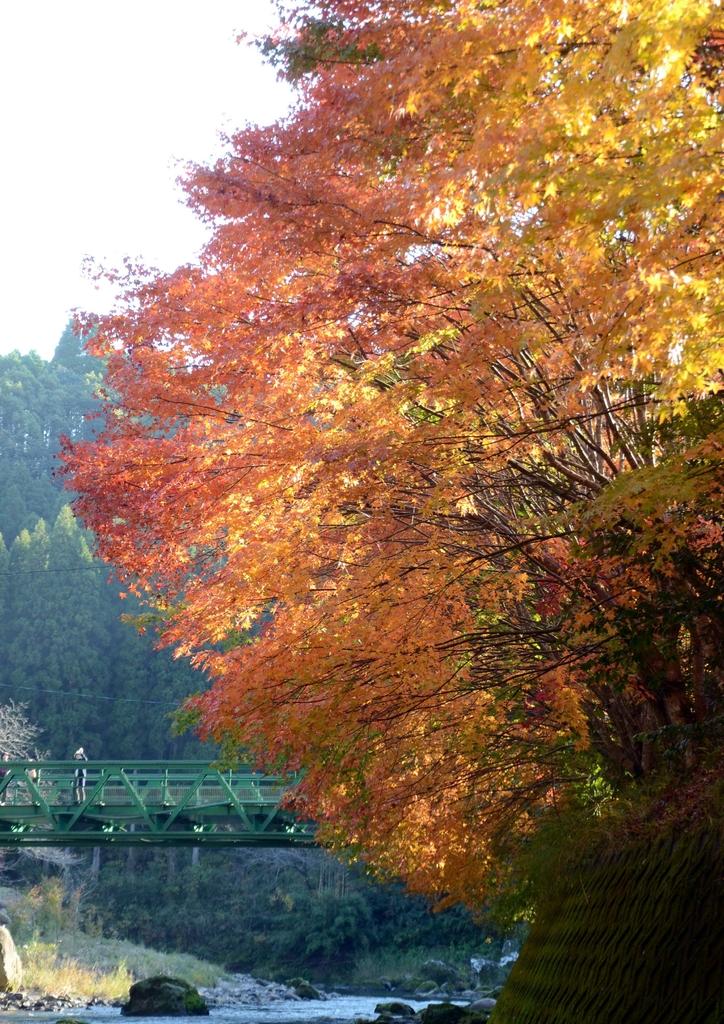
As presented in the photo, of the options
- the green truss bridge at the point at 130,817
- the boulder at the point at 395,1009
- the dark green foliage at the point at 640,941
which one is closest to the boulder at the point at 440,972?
the boulder at the point at 395,1009

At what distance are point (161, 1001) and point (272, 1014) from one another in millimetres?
2785

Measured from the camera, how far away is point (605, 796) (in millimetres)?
9703

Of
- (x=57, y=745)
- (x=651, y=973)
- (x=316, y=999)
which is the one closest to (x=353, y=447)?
(x=651, y=973)

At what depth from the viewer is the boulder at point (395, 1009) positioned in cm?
2559

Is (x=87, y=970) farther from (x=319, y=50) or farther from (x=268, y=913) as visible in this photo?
(x=319, y=50)

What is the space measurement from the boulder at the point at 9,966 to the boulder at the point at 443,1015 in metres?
10.9

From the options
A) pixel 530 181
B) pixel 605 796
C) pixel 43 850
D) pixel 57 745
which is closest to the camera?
pixel 530 181

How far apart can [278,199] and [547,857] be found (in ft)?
17.9

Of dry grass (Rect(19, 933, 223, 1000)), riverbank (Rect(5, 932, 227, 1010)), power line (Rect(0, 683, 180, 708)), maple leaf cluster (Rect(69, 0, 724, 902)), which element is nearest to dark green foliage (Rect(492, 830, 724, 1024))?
maple leaf cluster (Rect(69, 0, 724, 902))

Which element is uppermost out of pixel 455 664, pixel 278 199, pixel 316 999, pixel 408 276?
pixel 278 199

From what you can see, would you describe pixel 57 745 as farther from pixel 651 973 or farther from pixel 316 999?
pixel 651 973

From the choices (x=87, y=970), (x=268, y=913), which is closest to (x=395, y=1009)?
(x=87, y=970)

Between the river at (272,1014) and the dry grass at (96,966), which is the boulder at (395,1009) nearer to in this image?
the river at (272,1014)

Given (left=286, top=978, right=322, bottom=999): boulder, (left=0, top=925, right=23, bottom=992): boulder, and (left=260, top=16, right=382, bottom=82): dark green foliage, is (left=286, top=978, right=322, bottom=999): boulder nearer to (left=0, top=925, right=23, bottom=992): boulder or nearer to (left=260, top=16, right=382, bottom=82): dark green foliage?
(left=0, top=925, right=23, bottom=992): boulder
